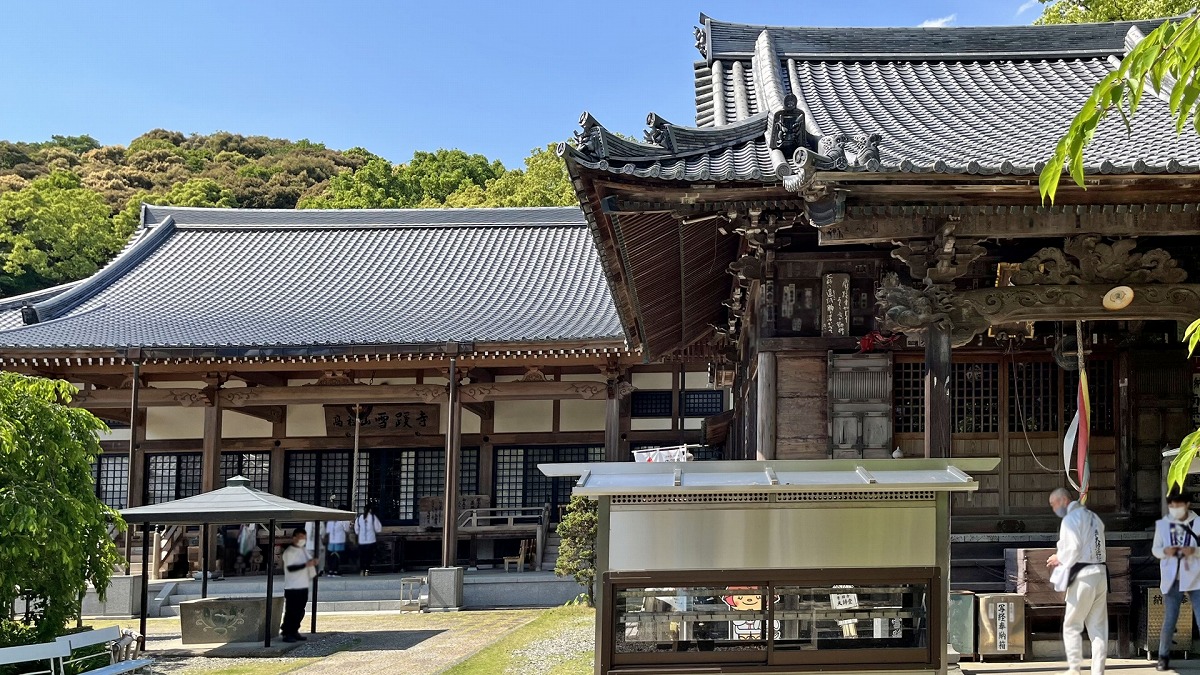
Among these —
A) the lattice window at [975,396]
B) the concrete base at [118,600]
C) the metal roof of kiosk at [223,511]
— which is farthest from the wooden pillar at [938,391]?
the concrete base at [118,600]

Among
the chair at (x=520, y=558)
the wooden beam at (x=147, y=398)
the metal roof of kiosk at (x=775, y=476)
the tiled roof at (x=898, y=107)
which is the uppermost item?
the tiled roof at (x=898, y=107)

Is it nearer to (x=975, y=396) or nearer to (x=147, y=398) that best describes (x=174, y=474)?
(x=147, y=398)

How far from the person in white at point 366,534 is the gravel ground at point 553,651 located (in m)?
8.84

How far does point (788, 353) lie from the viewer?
10594mm

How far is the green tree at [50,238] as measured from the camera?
52.0 meters

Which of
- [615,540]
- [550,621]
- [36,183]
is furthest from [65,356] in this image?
[36,183]

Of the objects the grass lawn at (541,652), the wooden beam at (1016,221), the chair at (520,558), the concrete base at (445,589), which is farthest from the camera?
the chair at (520,558)

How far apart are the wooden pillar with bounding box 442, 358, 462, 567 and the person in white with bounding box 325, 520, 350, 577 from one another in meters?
2.60

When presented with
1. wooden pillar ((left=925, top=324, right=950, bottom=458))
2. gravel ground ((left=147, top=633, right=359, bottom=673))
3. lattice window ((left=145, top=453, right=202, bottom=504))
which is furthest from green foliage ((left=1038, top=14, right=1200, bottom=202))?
lattice window ((left=145, top=453, right=202, bottom=504))

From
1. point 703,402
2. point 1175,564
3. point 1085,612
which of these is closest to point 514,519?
point 703,402

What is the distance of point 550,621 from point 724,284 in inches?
208

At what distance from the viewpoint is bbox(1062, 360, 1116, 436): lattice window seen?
10.9m

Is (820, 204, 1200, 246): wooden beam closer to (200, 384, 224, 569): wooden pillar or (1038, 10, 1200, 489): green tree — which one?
(1038, 10, 1200, 489): green tree

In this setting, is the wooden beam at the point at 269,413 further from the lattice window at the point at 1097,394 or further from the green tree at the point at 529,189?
the green tree at the point at 529,189
